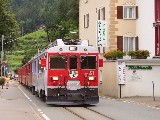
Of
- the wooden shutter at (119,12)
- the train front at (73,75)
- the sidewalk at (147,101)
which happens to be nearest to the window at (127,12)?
the wooden shutter at (119,12)

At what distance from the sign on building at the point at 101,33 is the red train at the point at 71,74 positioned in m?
18.3

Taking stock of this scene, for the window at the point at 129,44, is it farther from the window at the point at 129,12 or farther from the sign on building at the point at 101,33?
the window at the point at 129,12

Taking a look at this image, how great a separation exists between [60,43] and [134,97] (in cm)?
1046

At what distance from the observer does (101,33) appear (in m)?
44.2

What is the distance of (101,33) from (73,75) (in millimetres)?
19617

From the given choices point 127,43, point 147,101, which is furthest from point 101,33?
point 147,101

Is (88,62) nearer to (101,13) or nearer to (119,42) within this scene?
(119,42)

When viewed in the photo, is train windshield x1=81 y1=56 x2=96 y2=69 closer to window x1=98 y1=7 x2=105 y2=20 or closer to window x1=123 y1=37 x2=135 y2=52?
window x1=123 y1=37 x2=135 y2=52

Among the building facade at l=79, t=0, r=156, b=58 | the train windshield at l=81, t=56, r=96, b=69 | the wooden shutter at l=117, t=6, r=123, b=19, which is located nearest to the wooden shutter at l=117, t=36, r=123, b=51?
the building facade at l=79, t=0, r=156, b=58

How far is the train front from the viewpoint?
24.7m

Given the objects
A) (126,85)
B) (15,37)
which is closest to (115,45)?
(126,85)

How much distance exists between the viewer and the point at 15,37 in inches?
2857

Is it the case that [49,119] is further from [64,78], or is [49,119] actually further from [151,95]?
[151,95]

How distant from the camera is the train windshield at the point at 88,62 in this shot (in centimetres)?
2523
